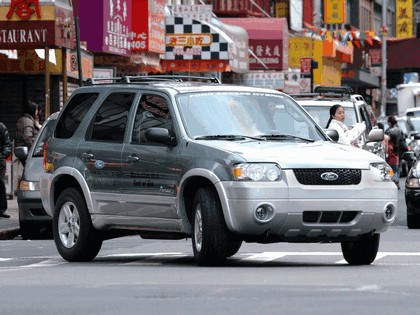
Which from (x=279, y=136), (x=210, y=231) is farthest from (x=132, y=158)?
(x=210, y=231)

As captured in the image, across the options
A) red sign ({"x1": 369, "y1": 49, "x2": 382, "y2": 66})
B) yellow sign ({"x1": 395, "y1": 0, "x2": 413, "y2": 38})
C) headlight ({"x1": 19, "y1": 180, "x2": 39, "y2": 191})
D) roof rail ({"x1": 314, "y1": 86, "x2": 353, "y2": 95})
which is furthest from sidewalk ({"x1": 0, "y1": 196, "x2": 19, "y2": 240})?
yellow sign ({"x1": 395, "y1": 0, "x2": 413, "y2": 38})

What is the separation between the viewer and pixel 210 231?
13.7 m

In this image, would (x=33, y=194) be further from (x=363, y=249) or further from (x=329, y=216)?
(x=329, y=216)

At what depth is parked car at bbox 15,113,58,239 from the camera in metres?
21.0

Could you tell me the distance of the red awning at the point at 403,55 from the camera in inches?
3967

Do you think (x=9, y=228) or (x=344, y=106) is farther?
(x=344, y=106)

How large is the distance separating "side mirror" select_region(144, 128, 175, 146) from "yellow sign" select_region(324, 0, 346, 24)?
64.8 m

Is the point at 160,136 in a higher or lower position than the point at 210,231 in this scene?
higher

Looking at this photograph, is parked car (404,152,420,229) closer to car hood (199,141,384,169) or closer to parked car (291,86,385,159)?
parked car (291,86,385,159)

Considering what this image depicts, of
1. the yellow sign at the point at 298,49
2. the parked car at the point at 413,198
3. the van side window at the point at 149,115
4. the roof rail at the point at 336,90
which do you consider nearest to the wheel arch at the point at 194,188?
the van side window at the point at 149,115

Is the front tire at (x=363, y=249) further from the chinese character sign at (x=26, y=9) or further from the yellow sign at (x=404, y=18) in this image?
the yellow sign at (x=404, y=18)

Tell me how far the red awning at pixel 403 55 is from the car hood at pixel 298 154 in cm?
8704

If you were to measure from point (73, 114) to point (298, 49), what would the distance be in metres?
41.2

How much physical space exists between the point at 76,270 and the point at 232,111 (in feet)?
7.06
